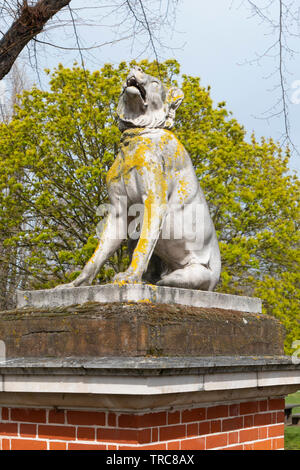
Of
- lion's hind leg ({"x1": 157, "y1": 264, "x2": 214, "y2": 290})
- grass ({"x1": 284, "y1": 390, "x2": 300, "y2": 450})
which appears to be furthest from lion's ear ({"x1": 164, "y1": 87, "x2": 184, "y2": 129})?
grass ({"x1": 284, "y1": 390, "x2": 300, "y2": 450})

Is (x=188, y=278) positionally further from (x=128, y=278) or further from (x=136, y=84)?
(x=136, y=84)

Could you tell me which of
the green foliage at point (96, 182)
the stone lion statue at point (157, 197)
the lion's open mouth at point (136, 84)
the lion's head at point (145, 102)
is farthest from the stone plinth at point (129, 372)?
the green foliage at point (96, 182)

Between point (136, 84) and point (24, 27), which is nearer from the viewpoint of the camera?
point (136, 84)

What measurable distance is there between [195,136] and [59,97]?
298cm

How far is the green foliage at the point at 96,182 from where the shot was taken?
41.1 feet

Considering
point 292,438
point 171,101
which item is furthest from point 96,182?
point 171,101

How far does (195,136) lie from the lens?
12.7m

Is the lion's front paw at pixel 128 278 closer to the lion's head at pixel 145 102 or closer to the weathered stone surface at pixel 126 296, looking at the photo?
the weathered stone surface at pixel 126 296

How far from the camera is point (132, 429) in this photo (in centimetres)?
324

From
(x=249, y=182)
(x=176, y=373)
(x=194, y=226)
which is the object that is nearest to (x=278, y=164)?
(x=249, y=182)

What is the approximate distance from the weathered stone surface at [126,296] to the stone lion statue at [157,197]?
5.1 inches

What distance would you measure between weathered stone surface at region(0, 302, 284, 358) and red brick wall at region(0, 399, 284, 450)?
1.10 feet

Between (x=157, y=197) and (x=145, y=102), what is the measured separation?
71 centimetres
